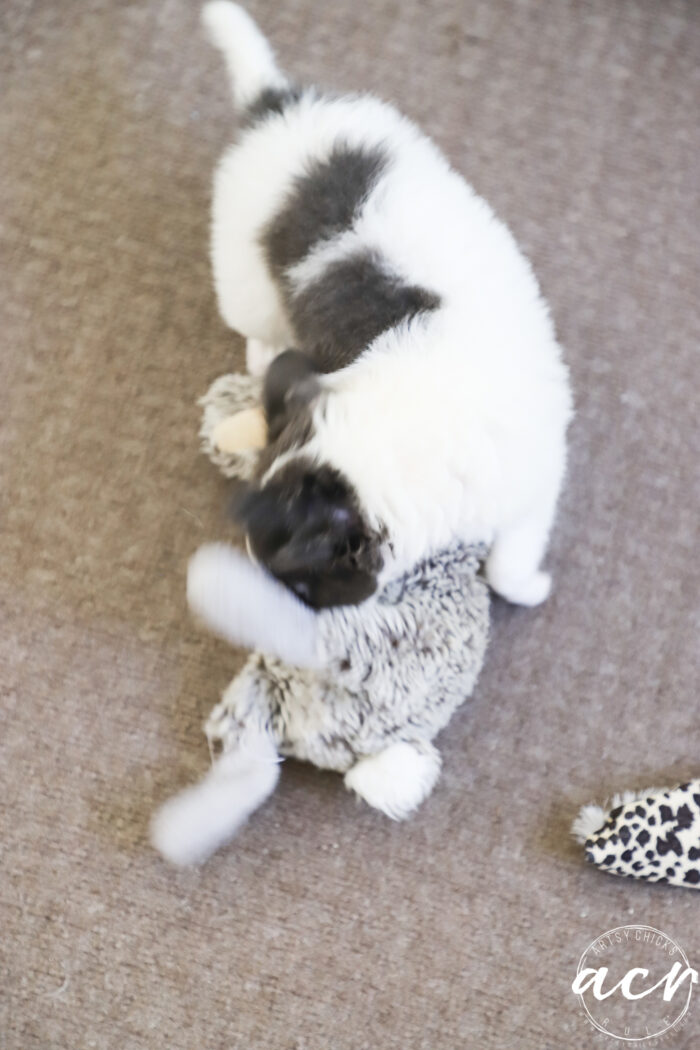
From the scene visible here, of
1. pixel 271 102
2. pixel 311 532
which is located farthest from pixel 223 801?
pixel 271 102

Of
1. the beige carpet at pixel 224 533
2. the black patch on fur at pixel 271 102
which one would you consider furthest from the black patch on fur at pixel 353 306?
the beige carpet at pixel 224 533

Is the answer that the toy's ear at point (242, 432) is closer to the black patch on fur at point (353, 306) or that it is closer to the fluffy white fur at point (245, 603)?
the black patch on fur at point (353, 306)

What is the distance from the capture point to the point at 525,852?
1541 mm

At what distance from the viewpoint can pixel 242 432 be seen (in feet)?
5.03

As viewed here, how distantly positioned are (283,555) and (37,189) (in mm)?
1225

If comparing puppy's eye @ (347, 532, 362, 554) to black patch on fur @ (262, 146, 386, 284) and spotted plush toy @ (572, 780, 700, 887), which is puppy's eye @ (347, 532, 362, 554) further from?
spotted plush toy @ (572, 780, 700, 887)

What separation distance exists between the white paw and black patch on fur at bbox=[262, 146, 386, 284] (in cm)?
65

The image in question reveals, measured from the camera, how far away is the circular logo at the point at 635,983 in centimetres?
146

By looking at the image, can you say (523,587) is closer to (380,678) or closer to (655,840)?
(380,678)

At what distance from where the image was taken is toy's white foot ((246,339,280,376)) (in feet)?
5.41

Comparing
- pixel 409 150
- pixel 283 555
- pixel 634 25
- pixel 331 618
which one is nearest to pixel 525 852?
pixel 331 618

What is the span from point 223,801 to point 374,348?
812 millimetres

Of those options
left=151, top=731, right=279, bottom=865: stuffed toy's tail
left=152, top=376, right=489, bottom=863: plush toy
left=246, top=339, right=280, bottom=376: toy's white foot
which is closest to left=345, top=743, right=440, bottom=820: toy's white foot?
left=152, top=376, right=489, bottom=863: plush toy

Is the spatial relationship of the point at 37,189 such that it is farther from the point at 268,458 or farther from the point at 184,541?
the point at 268,458
